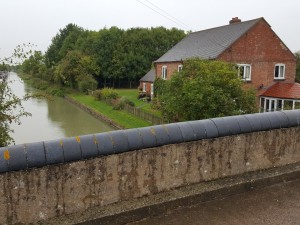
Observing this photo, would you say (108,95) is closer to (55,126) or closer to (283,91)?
(55,126)

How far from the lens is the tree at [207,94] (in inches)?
682

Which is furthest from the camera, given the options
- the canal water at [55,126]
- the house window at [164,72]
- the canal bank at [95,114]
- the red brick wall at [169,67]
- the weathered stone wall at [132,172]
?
the house window at [164,72]

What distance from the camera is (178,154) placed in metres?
4.76

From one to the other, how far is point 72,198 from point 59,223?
0.33 metres

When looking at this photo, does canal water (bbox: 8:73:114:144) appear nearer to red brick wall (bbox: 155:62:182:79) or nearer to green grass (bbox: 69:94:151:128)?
green grass (bbox: 69:94:151:128)

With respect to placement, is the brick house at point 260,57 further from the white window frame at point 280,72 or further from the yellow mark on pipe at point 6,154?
the yellow mark on pipe at point 6,154

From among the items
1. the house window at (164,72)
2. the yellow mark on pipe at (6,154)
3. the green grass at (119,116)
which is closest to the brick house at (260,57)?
the house window at (164,72)

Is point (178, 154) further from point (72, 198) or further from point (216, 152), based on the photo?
point (72, 198)

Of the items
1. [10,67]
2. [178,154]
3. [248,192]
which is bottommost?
[248,192]

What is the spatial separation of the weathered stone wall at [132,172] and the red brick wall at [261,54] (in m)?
21.9

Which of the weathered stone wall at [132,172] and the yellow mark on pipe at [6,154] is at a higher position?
the yellow mark on pipe at [6,154]

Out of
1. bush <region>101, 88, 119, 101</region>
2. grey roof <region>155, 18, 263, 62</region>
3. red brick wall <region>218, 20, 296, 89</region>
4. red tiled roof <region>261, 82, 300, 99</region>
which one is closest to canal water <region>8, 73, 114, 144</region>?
bush <region>101, 88, 119, 101</region>

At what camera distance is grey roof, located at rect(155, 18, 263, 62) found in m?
27.4

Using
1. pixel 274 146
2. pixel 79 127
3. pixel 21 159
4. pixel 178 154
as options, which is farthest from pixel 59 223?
pixel 79 127
